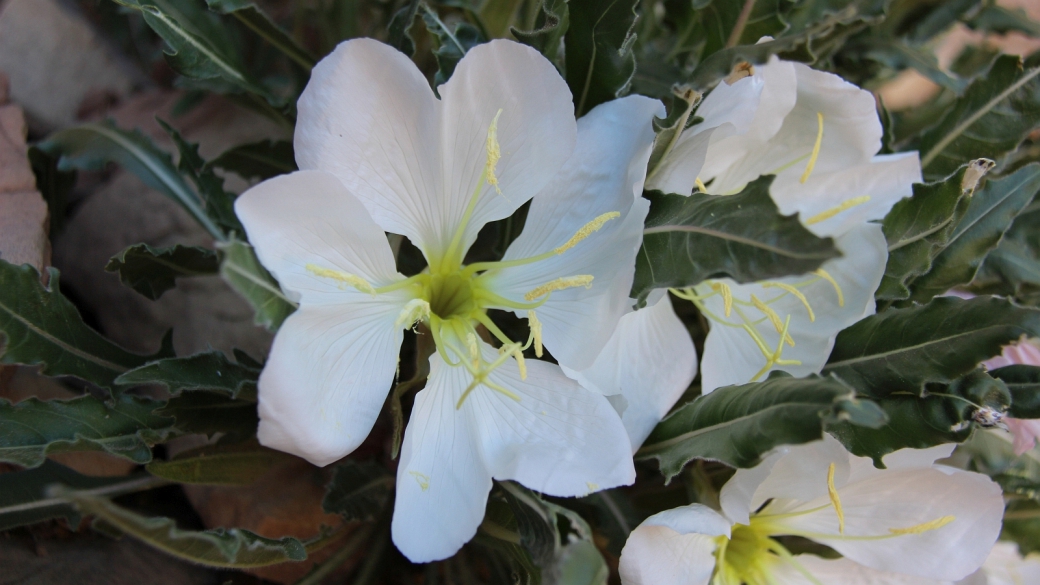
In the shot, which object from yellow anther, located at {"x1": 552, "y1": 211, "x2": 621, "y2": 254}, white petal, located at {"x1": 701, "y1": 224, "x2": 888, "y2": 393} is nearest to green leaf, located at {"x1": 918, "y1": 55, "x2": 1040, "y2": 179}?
white petal, located at {"x1": 701, "y1": 224, "x2": 888, "y2": 393}

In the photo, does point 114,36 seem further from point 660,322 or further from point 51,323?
point 660,322

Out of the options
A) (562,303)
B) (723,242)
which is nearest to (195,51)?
(562,303)

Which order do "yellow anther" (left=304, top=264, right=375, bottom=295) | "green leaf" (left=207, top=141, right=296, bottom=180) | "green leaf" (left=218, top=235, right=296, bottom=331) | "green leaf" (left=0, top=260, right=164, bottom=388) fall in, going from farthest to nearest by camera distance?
1. "green leaf" (left=207, top=141, right=296, bottom=180)
2. "green leaf" (left=0, top=260, right=164, bottom=388)
3. "yellow anther" (left=304, top=264, right=375, bottom=295)
4. "green leaf" (left=218, top=235, right=296, bottom=331)

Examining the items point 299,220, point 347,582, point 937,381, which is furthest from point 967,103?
point 347,582

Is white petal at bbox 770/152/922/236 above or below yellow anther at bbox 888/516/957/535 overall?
above

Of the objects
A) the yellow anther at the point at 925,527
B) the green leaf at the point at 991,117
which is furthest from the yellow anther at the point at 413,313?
the green leaf at the point at 991,117

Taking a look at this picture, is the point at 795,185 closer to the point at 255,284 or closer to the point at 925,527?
the point at 925,527

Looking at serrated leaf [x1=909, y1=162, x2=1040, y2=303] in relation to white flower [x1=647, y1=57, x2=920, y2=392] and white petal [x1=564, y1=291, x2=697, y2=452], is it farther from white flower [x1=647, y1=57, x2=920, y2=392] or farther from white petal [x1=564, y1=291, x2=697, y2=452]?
white petal [x1=564, y1=291, x2=697, y2=452]
